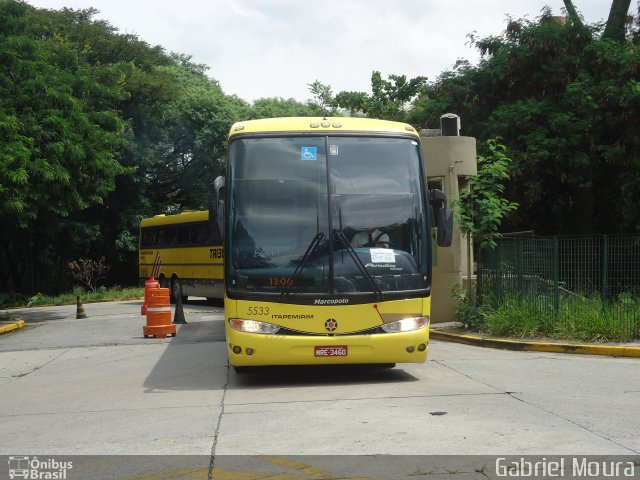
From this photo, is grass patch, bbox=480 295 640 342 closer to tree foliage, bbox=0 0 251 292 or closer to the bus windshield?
the bus windshield

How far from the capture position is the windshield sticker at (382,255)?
428 inches

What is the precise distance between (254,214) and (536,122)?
17697 millimetres

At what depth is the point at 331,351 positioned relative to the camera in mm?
10570

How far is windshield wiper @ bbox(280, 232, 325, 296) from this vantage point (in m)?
10.6

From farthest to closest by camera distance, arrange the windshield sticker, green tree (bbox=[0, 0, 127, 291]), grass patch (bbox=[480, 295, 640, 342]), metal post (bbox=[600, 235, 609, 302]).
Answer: green tree (bbox=[0, 0, 127, 291])
metal post (bbox=[600, 235, 609, 302])
grass patch (bbox=[480, 295, 640, 342])
the windshield sticker

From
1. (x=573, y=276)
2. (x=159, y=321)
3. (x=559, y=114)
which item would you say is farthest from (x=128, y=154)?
(x=573, y=276)

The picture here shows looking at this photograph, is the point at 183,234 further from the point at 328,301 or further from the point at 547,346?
the point at 328,301

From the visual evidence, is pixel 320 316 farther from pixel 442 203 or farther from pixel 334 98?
pixel 334 98

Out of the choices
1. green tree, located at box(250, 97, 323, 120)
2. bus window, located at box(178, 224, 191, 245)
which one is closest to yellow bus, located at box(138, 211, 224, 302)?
bus window, located at box(178, 224, 191, 245)

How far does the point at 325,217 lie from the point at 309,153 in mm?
973

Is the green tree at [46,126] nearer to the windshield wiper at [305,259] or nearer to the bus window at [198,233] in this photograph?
the bus window at [198,233]

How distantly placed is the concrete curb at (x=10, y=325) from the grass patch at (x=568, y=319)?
1268cm
